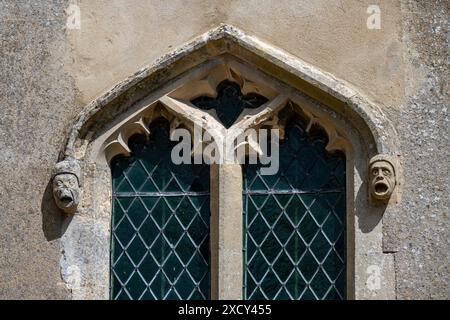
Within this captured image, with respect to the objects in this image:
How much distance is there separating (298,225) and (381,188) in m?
0.57

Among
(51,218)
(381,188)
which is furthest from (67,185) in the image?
(381,188)

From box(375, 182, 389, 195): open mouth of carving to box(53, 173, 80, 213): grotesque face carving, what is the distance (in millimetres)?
1784

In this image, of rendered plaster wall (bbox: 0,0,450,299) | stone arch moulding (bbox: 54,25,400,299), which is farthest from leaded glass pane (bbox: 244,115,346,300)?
rendered plaster wall (bbox: 0,0,450,299)

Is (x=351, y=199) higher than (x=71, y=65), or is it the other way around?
(x=71, y=65)

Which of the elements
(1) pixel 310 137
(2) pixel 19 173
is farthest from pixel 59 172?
(1) pixel 310 137

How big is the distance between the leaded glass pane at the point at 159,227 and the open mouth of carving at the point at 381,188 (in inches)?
41.8

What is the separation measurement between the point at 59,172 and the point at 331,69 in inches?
68.7

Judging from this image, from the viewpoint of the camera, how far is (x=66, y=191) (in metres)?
12.6

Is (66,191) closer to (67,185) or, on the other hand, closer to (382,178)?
(67,185)

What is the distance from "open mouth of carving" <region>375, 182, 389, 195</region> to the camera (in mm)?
12438

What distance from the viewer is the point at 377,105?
12.7 m

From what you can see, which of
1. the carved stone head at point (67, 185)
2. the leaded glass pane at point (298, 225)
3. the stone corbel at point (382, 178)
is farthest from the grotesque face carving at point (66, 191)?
the stone corbel at point (382, 178)

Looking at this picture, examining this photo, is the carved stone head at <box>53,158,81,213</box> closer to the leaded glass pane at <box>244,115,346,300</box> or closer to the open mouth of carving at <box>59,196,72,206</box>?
the open mouth of carving at <box>59,196,72,206</box>

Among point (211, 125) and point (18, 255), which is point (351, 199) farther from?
point (18, 255)
